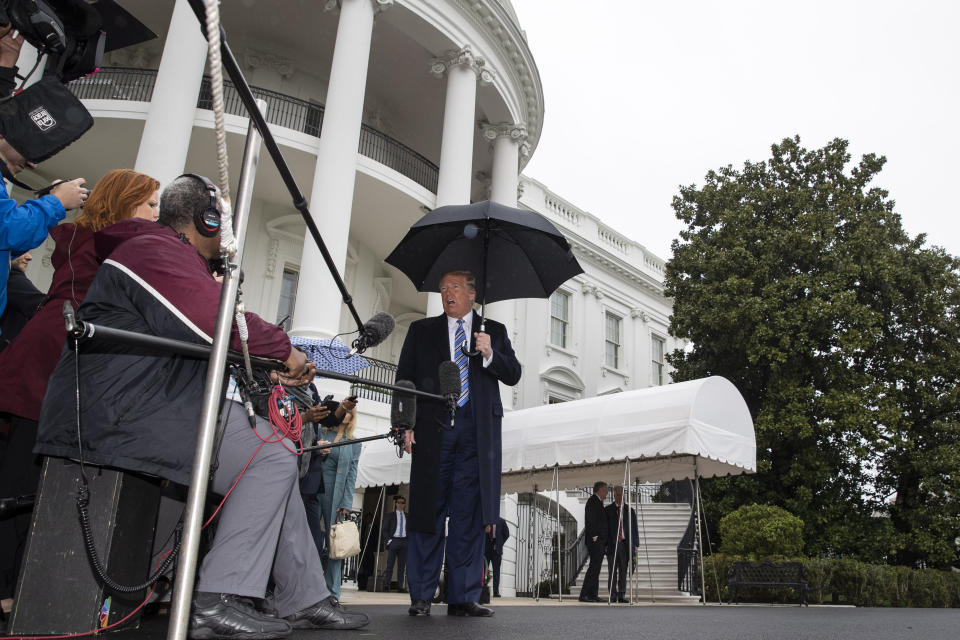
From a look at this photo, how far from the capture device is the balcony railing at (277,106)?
1476 cm

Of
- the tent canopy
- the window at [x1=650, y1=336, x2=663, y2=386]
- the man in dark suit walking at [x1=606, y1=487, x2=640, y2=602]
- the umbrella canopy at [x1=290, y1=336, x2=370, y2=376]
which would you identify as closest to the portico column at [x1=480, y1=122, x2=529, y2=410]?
the man in dark suit walking at [x1=606, y1=487, x2=640, y2=602]

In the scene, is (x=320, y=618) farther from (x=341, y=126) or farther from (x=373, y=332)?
(x=341, y=126)

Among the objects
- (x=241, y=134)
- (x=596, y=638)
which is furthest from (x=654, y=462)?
(x=241, y=134)

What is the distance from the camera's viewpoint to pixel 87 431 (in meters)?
2.00

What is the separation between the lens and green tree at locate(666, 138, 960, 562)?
662 inches

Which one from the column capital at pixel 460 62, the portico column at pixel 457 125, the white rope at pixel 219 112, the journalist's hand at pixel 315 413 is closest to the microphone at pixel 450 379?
the journalist's hand at pixel 315 413

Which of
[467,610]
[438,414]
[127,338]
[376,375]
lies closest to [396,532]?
[376,375]

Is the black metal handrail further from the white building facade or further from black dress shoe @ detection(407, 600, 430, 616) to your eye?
black dress shoe @ detection(407, 600, 430, 616)

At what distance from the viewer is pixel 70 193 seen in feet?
8.75

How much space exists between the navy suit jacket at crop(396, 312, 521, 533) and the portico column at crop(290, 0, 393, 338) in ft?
25.0

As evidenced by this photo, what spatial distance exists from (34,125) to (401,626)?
8.04ft

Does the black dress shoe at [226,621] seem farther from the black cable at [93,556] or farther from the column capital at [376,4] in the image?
the column capital at [376,4]

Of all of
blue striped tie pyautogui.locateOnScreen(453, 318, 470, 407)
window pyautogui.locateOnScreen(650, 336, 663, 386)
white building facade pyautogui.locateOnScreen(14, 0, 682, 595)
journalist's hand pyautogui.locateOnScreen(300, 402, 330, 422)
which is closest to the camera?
journalist's hand pyautogui.locateOnScreen(300, 402, 330, 422)

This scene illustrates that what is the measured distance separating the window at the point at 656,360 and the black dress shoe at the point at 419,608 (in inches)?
986
